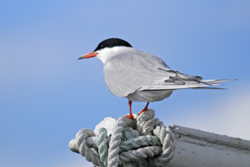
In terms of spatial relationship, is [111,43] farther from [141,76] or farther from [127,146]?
[127,146]

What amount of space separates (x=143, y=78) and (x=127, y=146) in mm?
853

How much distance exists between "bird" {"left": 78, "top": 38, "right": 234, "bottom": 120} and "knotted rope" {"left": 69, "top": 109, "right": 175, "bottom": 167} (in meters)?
0.41

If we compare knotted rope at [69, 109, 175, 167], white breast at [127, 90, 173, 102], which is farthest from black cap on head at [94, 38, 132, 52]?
knotted rope at [69, 109, 175, 167]

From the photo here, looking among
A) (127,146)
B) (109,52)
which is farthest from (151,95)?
(109,52)

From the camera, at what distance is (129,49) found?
4.24m

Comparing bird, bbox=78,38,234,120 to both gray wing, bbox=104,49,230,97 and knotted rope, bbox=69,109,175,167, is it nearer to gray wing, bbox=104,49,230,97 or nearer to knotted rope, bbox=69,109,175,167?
gray wing, bbox=104,49,230,97

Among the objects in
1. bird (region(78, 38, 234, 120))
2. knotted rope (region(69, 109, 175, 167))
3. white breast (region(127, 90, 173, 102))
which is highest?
bird (region(78, 38, 234, 120))

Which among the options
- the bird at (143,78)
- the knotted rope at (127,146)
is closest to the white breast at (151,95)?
the bird at (143,78)

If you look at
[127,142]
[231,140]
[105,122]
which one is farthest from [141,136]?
[231,140]

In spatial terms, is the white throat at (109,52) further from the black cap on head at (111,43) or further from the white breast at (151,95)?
the white breast at (151,95)

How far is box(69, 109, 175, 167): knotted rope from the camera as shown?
285cm

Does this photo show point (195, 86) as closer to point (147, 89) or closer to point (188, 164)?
point (147, 89)

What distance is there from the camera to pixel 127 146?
2.88m

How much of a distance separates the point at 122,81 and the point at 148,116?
0.66 m
